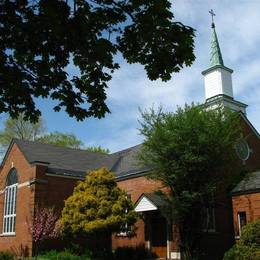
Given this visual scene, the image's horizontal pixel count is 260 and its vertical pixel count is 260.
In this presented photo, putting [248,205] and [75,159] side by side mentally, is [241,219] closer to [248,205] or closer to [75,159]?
[248,205]

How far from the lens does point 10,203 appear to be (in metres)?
32.8

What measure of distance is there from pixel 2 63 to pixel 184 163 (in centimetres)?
1698

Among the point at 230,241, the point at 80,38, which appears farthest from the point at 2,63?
the point at 230,241

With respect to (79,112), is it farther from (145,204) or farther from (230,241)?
(230,241)

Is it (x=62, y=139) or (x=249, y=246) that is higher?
(x=62, y=139)

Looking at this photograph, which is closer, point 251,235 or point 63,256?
point 251,235

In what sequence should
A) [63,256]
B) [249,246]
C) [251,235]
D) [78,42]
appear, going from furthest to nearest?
1. [63,256]
2. [251,235]
3. [249,246]
4. [78,42]

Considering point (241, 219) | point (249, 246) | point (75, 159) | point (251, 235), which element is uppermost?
point (75, 159)

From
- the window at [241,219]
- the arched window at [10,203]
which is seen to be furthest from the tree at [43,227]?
the window at [241,219]

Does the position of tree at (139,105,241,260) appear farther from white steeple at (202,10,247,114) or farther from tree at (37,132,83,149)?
tree at (37,132,83,149)

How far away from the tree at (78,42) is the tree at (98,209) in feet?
54.1

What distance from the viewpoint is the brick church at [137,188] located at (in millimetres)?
25719

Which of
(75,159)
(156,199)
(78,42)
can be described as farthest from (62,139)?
(78,42)

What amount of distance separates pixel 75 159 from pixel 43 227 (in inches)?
337
